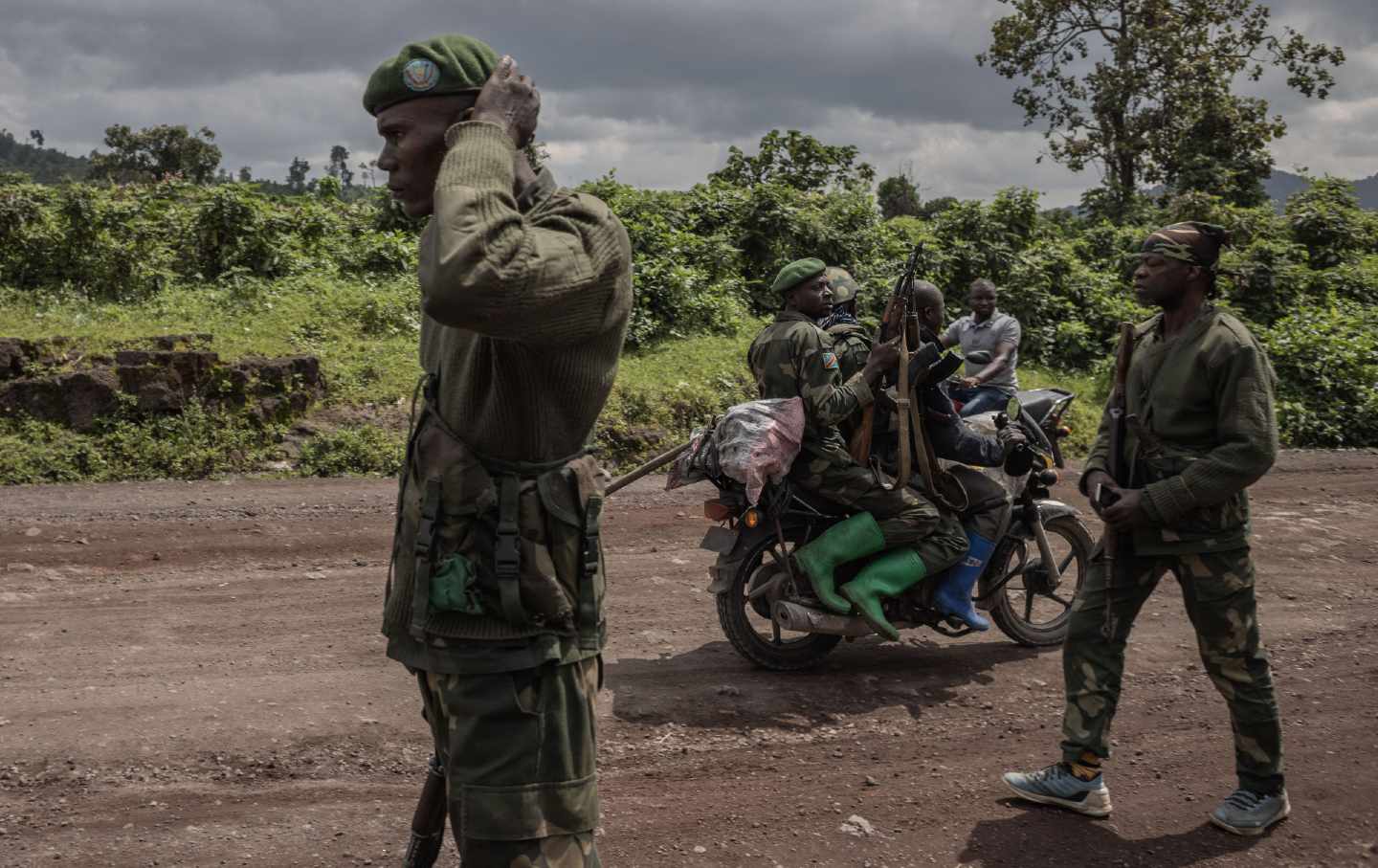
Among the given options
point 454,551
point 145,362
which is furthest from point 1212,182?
point 454,551

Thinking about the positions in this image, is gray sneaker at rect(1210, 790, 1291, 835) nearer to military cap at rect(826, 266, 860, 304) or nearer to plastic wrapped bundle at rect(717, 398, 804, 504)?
plastic wrapped bundle at rect(717, 398, 804, 504)

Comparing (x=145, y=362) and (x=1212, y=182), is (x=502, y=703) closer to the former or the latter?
(x=145, y=362)

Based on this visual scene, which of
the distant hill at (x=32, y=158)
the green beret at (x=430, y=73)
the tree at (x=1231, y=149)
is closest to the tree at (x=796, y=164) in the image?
the tree at (x=1231, y=149)

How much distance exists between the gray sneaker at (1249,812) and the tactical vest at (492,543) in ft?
10.8

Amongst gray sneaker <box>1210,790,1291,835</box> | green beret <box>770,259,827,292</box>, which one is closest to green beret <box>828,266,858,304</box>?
green beret <box>770,259,827,292</box>

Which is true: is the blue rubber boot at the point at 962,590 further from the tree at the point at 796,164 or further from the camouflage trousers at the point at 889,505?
the tree at the point at 796,164

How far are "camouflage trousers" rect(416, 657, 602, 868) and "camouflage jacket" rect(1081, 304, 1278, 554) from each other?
2913mm

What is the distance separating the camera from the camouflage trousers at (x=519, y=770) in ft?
8.05

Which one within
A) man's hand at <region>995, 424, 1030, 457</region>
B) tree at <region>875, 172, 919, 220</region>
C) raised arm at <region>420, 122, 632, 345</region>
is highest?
tree at <region>875, 172, 919, 220</region>

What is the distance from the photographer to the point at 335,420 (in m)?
11.3

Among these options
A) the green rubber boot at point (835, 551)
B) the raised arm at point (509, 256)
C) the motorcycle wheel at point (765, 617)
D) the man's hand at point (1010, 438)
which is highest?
the raised arm at point (509, 256)

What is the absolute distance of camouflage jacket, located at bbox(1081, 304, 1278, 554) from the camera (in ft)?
14.8

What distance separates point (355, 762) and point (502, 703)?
111 inches

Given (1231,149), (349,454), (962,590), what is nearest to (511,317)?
(962,590)
